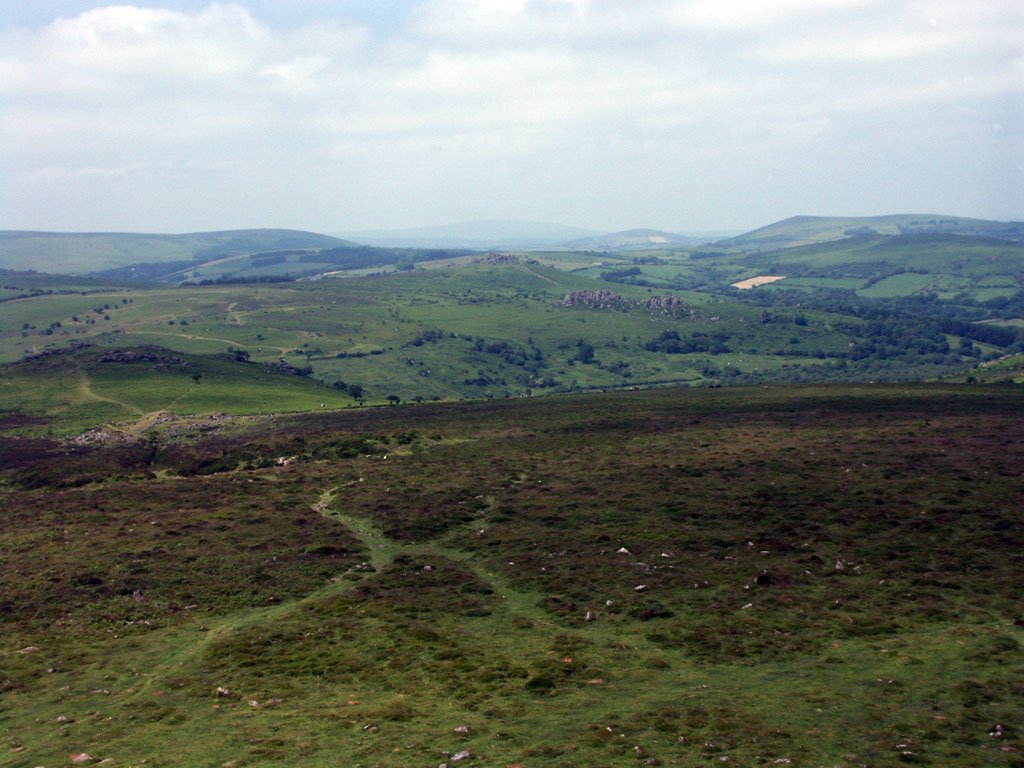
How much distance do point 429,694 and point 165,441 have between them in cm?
8581

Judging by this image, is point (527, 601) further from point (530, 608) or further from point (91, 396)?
point (91, 396)

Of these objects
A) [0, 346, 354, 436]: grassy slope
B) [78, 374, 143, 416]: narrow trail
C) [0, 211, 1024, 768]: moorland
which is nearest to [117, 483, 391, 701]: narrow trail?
[0, 211, 1024, 768]: moorland

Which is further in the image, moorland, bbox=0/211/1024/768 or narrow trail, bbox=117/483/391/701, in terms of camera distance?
narrow trail, bbox=117/483/391/701

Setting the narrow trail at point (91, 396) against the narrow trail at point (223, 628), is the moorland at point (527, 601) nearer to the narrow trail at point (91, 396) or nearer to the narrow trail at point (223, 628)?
the narrow trail at point (223, 628)

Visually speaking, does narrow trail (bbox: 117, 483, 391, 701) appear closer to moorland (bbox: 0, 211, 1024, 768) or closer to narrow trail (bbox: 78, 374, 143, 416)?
moorland (bbox: 0, 211, 1024, 768)

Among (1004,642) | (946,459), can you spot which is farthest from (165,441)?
(1004,642)

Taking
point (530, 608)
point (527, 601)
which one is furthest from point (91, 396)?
point (530, 608)

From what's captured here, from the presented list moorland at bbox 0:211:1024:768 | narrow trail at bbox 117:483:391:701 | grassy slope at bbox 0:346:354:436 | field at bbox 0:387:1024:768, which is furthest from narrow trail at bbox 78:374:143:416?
narrow trail at bbox 117:483:391:701

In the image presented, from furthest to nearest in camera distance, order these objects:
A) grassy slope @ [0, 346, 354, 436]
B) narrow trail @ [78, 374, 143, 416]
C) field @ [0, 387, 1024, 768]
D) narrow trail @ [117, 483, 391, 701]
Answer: narrow trail @ [78, 374, 143, 416] → grassy slope @ [0, 346, 354, 436] → narrow trail @ [117, 483, 391, 701] → field @ [0, 387, 1024, 768]

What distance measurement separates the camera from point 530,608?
4303 cm

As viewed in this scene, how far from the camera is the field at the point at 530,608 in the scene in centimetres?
2797

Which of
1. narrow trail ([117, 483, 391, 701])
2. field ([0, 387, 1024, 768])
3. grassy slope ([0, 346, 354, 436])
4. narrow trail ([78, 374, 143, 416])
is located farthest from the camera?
narrow trail ([78, 374, 143, 416])

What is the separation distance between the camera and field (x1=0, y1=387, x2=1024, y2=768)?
1101 inches

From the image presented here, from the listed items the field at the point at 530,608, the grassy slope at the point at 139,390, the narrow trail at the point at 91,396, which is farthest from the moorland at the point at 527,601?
the narrow trail at the point at 91,396
